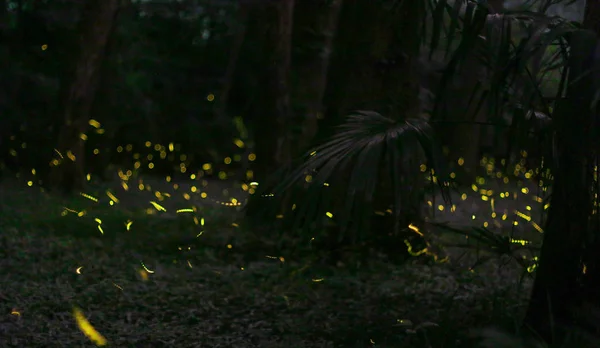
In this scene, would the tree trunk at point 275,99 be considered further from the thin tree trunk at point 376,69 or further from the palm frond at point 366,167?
the palm frond at point 366,167

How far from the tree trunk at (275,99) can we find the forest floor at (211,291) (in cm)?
89

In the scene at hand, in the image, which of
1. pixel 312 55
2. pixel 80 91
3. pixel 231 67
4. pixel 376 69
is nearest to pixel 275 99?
pixel 312 55

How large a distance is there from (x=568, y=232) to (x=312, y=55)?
19.3 ft

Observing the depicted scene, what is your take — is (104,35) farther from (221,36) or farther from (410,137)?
(410,137)

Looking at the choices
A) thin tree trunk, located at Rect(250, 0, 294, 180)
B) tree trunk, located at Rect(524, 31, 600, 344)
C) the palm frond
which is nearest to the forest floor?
tree trunk, located at Rect(524, 31, 600, 344)

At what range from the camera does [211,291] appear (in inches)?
274

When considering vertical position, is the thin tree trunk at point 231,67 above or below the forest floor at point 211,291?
above

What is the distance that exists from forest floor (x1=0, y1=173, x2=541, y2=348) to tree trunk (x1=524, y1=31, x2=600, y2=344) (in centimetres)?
25

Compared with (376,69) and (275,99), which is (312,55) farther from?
(376,69)

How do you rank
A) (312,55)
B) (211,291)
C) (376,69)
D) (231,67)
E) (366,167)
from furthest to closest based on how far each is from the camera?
(231,67), (312,55), (376,69), (211,291), (366,167)

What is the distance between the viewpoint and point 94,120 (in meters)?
16.3

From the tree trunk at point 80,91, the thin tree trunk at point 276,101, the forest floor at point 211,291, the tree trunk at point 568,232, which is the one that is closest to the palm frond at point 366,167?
the tree trunk at point 568,232

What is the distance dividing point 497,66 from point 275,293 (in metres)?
2.94

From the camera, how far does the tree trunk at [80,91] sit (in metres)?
12.2
